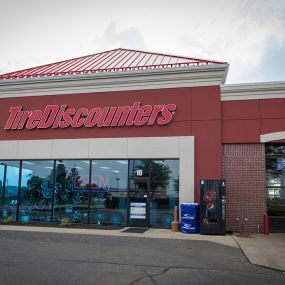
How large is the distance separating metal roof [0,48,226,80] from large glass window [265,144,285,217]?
464 centimetres

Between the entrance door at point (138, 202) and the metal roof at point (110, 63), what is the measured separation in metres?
5.39

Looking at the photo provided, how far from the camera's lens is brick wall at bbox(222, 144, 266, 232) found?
54.1ft

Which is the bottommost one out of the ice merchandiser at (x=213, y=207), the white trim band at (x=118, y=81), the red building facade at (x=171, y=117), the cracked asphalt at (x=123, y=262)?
the cracked asphalt at (x=123, y=262)

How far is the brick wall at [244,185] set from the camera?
1650 cm

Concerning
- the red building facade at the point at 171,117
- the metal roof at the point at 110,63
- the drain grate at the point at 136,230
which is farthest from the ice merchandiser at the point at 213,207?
the metal roof at the point at 110,63

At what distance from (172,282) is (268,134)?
34.7 ft

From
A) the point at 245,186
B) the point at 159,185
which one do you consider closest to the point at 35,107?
the point at 159,185

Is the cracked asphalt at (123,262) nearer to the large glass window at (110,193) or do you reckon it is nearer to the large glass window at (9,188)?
the large glass window at (110,193)

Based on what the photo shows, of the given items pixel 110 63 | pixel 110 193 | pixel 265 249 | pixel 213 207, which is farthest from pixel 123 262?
pixel 110 63

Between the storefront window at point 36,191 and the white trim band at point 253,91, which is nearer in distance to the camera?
the white trim band at point 253,91

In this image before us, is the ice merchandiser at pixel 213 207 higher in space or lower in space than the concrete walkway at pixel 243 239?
higher

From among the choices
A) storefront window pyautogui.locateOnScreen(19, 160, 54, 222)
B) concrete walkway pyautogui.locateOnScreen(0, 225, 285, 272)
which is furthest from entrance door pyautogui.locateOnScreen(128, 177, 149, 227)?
storefront window pyautogui.locateOnScreen(19, 160, 54, 222)

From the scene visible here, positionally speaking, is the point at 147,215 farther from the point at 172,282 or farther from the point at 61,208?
the point at 172,282

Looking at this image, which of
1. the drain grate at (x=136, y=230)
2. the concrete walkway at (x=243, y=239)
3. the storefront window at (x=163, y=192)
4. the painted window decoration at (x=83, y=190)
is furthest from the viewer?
the painted window decoration at (x=83, y=190)
